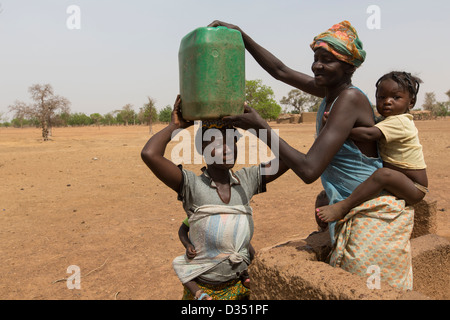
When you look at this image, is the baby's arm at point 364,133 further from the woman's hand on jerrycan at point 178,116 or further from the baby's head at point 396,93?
the woman's hand on jerrycan at point 178,116

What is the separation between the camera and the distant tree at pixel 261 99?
107 ft

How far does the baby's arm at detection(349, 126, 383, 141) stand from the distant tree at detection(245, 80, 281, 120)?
1163 inches

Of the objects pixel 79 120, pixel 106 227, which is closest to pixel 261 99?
pixel 106 227

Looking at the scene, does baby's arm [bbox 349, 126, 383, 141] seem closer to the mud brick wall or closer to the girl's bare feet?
the girl's bare feet

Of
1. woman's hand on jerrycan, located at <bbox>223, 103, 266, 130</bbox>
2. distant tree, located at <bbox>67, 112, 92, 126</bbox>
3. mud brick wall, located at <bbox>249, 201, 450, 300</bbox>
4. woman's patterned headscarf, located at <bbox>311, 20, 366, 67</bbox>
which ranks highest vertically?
distant tree, located at <bbox>67, 112, 92, 126</bbox>

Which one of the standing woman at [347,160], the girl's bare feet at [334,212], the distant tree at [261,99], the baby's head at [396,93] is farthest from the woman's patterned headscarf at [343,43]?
the distant tree at [261,99]

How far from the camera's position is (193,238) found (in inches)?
81.2

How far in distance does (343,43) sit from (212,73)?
2.15ft

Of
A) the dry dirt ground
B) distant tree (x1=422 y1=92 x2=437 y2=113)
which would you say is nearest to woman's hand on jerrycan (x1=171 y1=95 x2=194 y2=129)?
the dry dirt ground

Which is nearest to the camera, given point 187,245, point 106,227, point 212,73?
point 212,73

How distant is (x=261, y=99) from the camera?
118 ft

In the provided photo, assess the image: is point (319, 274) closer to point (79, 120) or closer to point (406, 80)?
point (406, 80)

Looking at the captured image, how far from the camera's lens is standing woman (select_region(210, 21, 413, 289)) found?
5.41 ft
